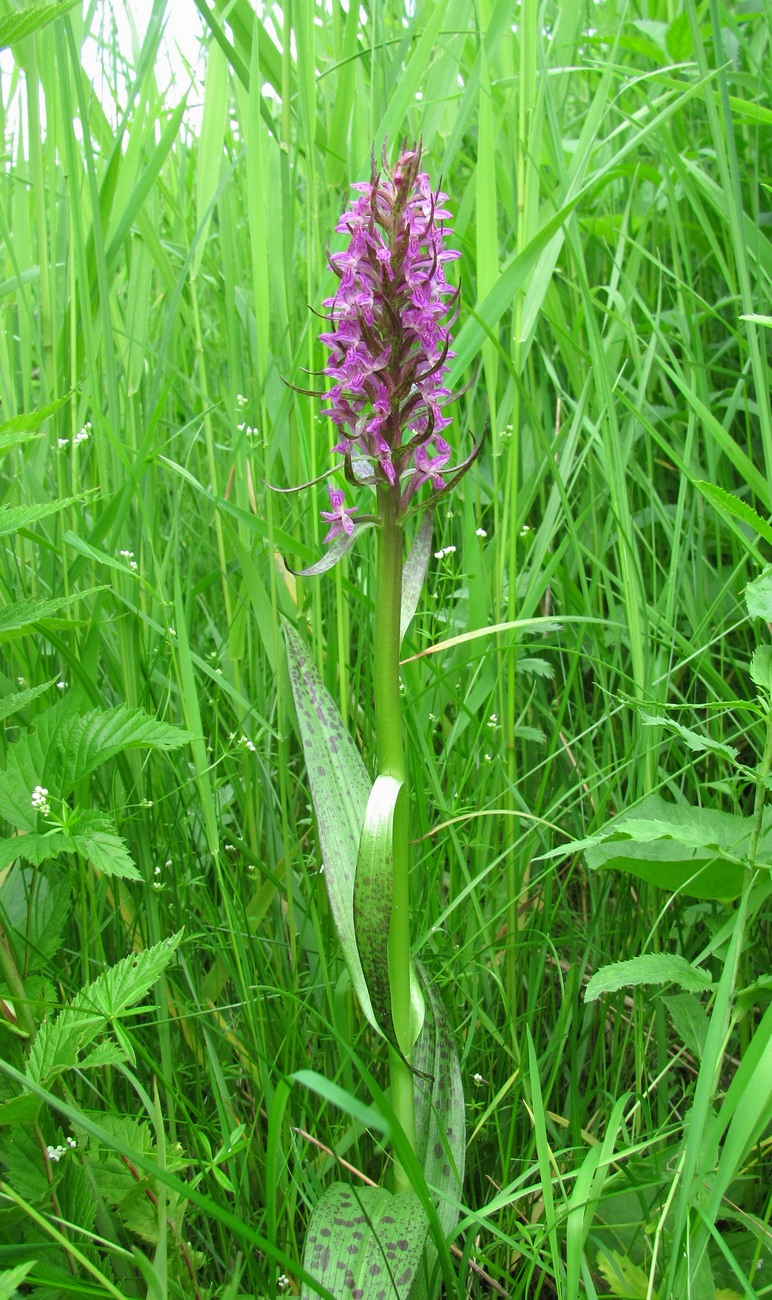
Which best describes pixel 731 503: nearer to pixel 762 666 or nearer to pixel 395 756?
pixel 762 666

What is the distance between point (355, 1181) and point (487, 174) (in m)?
1.57

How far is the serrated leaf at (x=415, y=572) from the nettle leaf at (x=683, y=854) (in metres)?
0.42

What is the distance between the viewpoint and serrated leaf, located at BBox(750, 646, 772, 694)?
48.1 inches

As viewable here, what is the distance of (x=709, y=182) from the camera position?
6.68 feet

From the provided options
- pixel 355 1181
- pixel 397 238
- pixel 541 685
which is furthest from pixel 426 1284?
pixel 397 238

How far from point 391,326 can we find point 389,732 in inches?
21.1

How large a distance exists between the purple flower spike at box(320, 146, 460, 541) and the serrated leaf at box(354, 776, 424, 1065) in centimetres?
40

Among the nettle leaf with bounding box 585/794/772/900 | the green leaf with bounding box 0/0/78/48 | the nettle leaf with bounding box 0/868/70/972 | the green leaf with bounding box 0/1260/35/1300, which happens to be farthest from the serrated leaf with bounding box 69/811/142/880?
the green leaf with bounding box 0/0/78/48

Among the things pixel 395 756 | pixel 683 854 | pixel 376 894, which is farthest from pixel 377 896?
pixel 683 854

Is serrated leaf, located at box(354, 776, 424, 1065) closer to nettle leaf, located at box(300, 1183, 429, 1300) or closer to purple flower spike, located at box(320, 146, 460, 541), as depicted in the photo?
nettle leaf, located at box(300, 1183, 429, 1300)

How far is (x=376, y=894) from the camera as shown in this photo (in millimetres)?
1255

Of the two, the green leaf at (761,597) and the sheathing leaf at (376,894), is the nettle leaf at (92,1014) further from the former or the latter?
the green leaf at (761,597)

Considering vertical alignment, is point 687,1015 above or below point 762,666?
below

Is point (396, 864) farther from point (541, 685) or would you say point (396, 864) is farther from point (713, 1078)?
point (541, 685)
